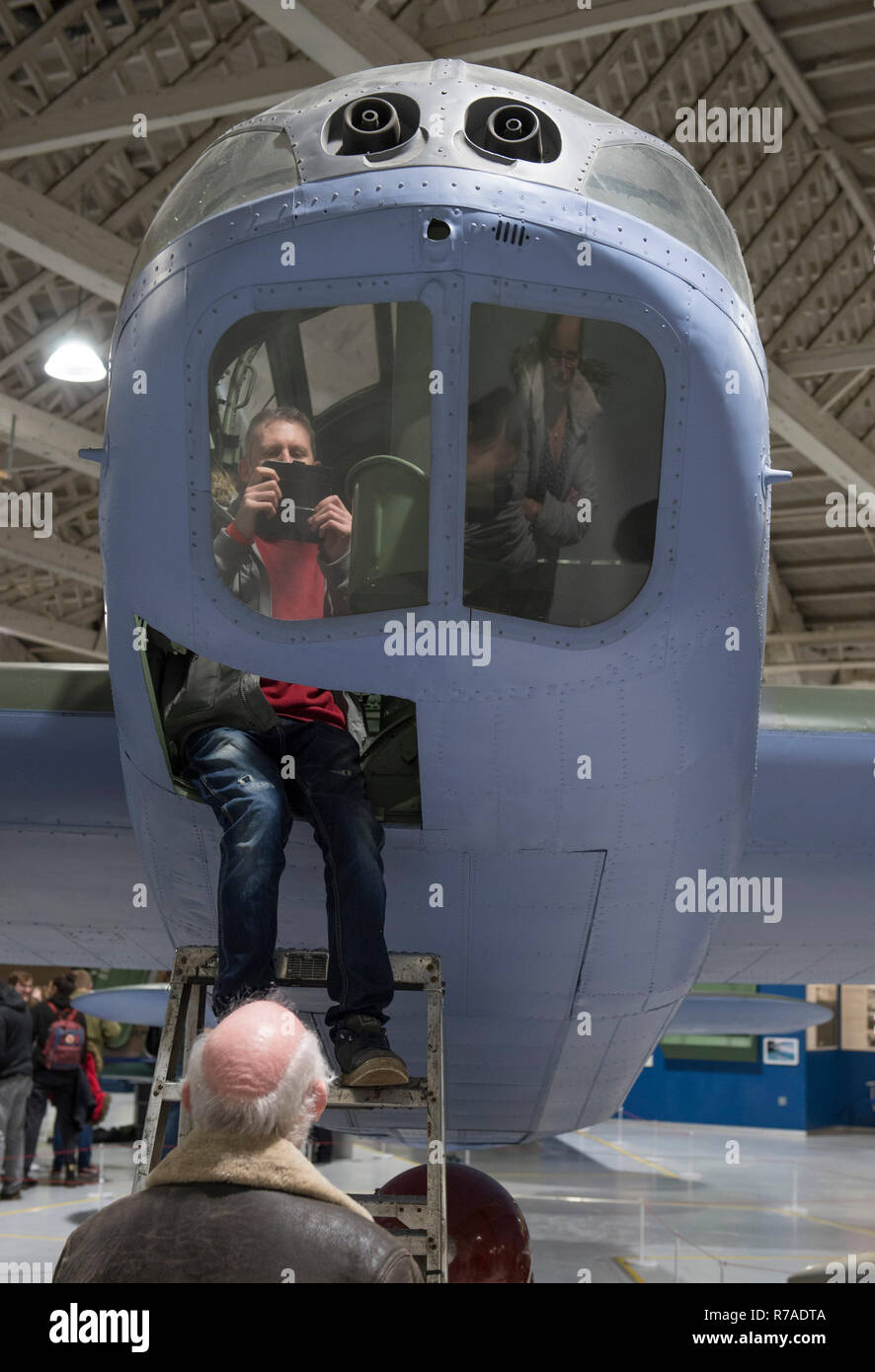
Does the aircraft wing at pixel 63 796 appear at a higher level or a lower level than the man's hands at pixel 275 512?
lower

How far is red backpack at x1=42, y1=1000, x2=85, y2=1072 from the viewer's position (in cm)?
1309

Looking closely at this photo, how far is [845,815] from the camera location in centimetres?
537

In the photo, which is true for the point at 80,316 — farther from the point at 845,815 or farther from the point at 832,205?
the point at 845,815

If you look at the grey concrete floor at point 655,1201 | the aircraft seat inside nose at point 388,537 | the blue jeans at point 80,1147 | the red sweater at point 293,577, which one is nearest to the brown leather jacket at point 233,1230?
the aircraft seat inside nose at point 388,537

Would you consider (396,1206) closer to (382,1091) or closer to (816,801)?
(382,1091)

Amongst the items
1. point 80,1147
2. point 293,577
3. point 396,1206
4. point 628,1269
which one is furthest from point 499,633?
point 80,1147

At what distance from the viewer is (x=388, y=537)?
389 centimetres

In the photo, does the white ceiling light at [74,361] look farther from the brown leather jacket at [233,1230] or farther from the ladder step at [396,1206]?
the brown leather jacket at [233,1230]

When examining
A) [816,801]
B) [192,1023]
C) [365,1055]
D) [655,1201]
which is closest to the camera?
[365,1055]

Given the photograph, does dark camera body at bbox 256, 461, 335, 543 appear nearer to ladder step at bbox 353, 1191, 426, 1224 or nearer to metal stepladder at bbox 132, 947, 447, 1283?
metal stepladder at bbox 132, 947, 447, 1283

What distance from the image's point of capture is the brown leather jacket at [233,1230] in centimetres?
198

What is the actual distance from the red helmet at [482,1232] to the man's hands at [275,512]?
3897mm

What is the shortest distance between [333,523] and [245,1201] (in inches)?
Result: 92.0
